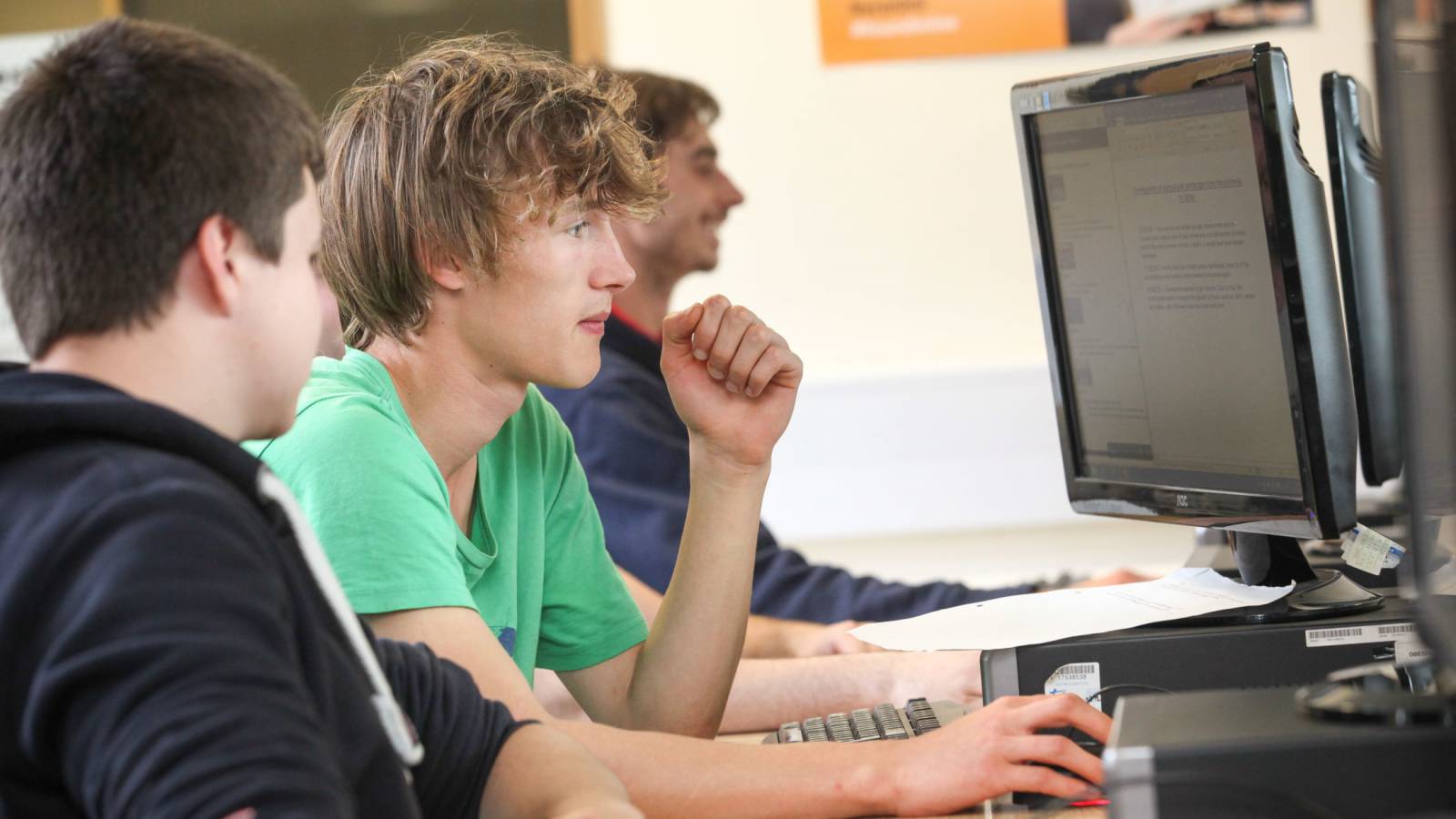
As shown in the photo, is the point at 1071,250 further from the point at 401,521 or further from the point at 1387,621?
the point at 401,521

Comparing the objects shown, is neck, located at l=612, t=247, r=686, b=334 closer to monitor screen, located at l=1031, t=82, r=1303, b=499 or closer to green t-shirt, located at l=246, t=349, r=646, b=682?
green t-shirt, located at l=246, t=349, r=646, b=682

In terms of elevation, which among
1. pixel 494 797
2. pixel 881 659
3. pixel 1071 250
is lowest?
pixel 881 659

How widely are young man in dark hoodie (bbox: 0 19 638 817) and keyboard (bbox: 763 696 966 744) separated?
12.8 inches

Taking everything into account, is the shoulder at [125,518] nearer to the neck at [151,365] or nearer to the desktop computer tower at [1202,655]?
the neck at [151,365]

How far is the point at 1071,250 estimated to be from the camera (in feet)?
4.37

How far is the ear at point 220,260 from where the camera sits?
29.1 inches

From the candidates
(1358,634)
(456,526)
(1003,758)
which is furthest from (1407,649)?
(456,526)

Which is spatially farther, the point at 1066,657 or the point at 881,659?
the point at 881,659

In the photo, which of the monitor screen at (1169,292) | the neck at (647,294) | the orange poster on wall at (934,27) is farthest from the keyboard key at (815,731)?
the orange poster on wall at (934,27)

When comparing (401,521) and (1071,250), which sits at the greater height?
(1071,250)

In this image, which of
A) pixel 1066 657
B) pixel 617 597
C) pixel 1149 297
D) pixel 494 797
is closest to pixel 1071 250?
pixel 1149 297

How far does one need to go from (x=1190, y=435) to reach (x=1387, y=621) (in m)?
0.26

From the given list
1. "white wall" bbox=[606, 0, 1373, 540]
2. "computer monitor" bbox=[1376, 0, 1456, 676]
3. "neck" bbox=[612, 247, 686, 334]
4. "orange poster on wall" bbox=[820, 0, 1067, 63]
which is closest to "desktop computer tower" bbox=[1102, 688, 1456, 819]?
"computer monitor" bbox=[1376, 0, 1456, 676]

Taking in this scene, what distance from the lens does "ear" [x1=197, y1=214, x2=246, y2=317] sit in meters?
0.74
